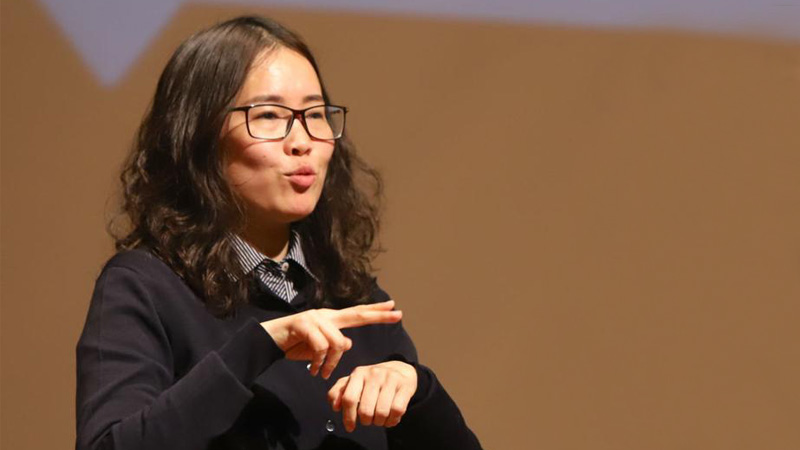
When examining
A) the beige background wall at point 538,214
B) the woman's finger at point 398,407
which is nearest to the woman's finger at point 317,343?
the woman's finger at point 398,407

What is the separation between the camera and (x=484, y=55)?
→ 2.48 m

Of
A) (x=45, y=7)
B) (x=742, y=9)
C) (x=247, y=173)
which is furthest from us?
(x=45, y=7)

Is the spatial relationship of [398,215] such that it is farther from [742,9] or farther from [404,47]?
[742,9]

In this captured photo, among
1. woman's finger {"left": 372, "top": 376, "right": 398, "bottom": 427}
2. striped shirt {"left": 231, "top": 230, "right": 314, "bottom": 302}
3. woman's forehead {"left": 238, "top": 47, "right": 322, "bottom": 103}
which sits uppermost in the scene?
woman's forehead {"left": 238, "top": 47, "right": 322, "bottom": 103}

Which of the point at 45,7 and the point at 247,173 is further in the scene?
the point at 45,7

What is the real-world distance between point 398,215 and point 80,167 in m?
0.67

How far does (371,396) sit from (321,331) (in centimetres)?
10

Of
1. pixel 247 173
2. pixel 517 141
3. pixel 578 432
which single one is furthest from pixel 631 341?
pixel 247 173

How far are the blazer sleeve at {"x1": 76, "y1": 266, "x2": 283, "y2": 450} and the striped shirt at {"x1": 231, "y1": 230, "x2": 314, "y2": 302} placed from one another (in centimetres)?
16

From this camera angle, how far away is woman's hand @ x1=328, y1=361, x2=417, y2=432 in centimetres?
145

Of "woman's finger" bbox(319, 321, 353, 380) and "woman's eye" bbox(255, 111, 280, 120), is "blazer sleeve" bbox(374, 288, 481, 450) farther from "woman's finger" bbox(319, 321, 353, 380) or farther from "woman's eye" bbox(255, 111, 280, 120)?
"woman's eye" bbox(255, 111, 280, 120)

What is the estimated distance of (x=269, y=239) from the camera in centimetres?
174

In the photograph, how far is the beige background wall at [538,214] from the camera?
7.84 ft

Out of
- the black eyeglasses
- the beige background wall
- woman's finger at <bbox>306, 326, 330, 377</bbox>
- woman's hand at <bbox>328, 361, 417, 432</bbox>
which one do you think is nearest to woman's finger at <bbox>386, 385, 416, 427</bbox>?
woman's hand at <bbox>328, 361, 417, 432</bbox>
